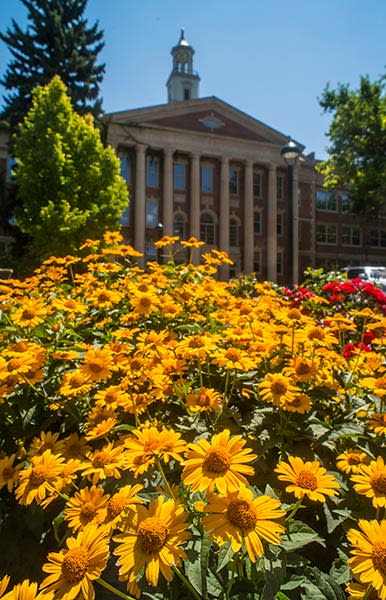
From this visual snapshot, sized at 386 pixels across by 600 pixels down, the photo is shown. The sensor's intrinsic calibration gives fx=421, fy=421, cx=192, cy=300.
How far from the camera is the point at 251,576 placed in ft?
3.78

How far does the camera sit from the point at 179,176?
36469mm

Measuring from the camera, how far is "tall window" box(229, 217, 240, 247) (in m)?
37.9

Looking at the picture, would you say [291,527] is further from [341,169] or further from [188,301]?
[341,169]

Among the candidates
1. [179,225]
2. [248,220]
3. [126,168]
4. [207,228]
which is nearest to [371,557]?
[179,225]

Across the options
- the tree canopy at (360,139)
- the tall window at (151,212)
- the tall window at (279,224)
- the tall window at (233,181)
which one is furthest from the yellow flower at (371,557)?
the tall window at (279,224)

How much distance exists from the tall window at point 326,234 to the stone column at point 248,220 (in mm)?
8119

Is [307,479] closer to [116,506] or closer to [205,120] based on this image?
[116,506]

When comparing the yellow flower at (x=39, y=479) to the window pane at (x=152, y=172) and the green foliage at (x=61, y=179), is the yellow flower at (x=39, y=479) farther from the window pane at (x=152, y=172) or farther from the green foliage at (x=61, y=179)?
the window pane at (x=152, y=172)

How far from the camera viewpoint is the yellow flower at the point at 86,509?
1222 mm

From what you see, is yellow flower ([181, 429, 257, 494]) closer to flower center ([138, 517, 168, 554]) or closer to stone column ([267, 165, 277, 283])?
flower center ([138, 517, 168, 554])

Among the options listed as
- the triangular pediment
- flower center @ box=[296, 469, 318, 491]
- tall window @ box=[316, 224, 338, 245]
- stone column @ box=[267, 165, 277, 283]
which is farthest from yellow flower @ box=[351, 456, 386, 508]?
tall window @ box=[316, 224, 338, 245]

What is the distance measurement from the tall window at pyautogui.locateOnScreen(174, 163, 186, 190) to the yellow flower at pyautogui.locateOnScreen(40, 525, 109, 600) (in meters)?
36.7

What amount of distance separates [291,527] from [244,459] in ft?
0.88

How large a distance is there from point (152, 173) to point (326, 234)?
18405 millimetres
